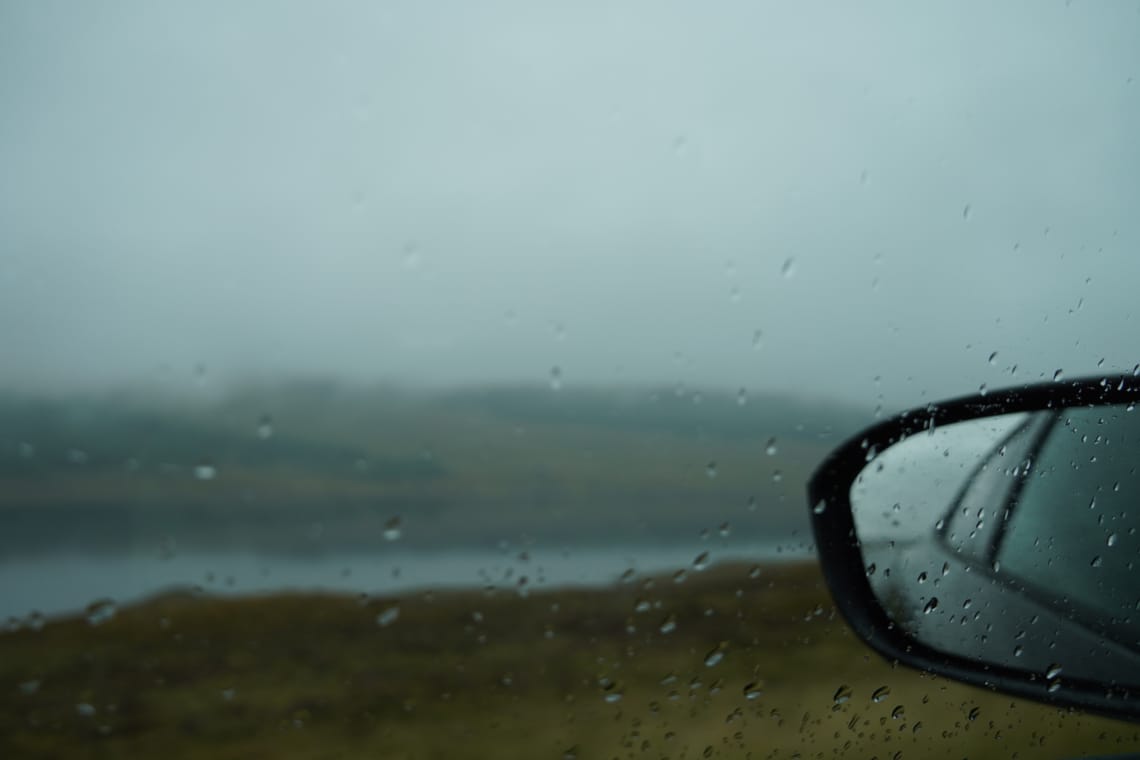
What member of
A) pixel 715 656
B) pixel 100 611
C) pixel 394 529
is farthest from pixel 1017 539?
pixel 100 611

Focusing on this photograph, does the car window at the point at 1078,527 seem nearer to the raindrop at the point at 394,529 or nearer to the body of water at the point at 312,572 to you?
the body of water at the point at 312,572

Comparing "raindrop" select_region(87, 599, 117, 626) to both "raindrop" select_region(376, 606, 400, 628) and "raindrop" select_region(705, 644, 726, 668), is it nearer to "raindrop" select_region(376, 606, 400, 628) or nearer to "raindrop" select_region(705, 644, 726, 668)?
"raindrop" select_region(376, 606, 400, 628)

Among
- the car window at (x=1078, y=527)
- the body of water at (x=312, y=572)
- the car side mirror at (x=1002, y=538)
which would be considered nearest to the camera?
the body of water at (x=312, y=572)

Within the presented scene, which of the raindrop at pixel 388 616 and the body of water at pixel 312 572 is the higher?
the body of water at pixel 312 572

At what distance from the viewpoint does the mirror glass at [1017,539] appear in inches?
85.7

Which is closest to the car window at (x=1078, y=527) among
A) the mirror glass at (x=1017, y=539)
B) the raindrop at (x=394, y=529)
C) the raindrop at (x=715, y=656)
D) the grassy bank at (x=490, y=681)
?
the mirror glass at (x=1017, y=539)

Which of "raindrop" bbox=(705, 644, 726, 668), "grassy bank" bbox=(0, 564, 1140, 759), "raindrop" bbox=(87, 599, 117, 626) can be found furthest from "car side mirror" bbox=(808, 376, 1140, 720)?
"raindrop" bbox=(87, 599, 117, 626)

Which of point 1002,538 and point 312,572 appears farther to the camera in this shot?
point 1002,538

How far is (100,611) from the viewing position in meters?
1.39

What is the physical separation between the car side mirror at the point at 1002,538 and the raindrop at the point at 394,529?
2.64ft

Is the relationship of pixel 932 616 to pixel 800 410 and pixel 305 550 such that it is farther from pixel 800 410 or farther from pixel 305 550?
pixel 305 550

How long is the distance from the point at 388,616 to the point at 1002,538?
146cm

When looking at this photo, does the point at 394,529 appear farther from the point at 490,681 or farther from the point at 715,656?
the point at 715,656

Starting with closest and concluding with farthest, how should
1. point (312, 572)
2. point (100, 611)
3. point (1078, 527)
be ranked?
point (100, 611)
point (312, 572)
point (1078, 527)
